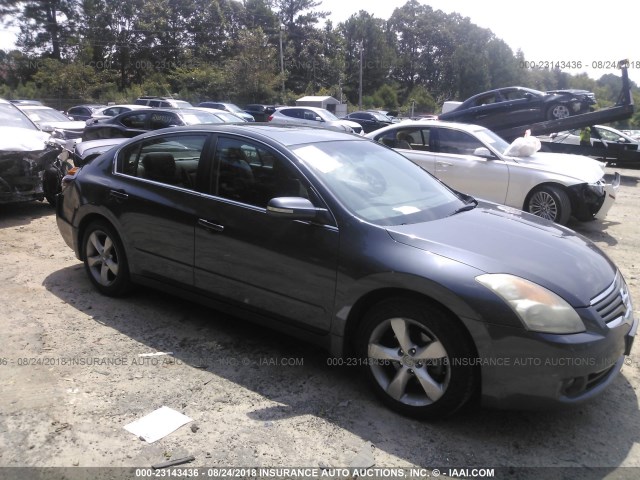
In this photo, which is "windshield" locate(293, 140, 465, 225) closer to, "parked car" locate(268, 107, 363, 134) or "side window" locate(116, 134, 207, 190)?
"side window" locate(116, 134, 207, 190)

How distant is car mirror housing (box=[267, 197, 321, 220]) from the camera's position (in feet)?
10.8

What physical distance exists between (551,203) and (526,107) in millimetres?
7420

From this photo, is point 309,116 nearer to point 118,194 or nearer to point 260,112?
point 260,112

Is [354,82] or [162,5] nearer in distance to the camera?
[162,5]

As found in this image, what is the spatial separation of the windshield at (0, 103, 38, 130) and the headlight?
8.02m

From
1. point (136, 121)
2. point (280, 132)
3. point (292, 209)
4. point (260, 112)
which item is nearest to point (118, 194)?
point (280, 132)

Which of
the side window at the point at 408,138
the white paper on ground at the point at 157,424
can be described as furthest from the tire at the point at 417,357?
the side window at the point at 408,138

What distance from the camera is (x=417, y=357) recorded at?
118 inches

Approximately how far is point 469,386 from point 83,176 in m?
3.80

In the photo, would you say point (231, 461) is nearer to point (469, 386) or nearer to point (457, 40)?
point (469, 386)

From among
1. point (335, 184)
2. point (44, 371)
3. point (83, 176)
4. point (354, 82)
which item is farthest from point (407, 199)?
point (354, 82)

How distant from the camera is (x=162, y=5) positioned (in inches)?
2127

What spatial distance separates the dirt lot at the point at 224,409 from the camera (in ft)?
9.15

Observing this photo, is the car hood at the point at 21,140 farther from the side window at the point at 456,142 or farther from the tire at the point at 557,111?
the tire at the point at 557,111
